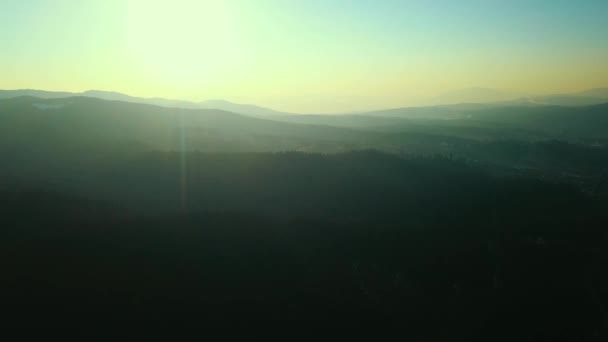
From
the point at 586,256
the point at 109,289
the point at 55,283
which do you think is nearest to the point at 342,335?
the point at 109,289

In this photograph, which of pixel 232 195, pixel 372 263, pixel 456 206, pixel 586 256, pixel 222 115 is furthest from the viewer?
pixel 222 115

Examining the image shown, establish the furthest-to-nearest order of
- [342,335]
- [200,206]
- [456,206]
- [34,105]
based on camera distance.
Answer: [34,105], [456,206], [200,206], [342,335]

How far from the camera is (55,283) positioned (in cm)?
1554

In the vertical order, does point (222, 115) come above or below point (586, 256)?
above

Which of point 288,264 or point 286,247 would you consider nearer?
point 288,264

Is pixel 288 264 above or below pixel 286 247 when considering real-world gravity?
below

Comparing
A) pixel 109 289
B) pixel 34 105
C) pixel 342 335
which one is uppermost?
pixel 34 105

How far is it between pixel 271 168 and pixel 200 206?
1089 centimetres

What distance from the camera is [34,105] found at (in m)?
59.8

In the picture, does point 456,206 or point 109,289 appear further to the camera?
point 456,206

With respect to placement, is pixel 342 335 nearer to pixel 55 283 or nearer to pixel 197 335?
pixel 197 335

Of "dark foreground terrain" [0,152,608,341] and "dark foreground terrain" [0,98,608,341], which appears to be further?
"dark foreground terrain" [0,98,608,341]

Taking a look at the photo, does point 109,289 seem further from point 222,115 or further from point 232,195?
point 222,115

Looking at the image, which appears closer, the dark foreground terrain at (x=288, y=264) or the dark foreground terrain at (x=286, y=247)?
the dark foreground terrain at (x=288, y=264)
